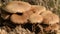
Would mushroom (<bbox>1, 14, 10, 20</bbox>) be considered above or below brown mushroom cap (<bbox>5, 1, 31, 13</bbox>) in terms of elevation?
below

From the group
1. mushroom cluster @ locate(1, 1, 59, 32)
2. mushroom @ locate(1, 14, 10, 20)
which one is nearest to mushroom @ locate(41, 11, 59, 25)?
mushroom cluster @ locate(1, 1, 59, 32)

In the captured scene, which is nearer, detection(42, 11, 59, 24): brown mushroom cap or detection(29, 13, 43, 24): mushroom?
detection(29, 13, 43, 24): mushroom

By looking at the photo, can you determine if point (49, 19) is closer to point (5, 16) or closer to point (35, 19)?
point (35, 19)

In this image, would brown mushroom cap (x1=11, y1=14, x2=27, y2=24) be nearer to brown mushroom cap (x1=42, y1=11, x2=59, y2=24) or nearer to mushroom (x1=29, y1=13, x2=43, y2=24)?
mushroom (x1=29, y1=13, x2=43, y2=24)

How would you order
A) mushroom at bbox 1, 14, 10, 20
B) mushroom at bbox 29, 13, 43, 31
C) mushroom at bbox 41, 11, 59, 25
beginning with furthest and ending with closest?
1. mushroom at bbox 1, 14, 10, 20
2. mushroom at bbox 41, 11, 59, 25
3. mushroom at bbox 29, 13, 43, 31

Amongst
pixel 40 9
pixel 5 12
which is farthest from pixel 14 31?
pixel 40 9

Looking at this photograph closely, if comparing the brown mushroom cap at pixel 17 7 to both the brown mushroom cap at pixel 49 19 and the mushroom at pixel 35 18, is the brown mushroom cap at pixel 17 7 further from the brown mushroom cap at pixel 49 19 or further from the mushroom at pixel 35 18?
the brown mushroom cap at pixel 49 19

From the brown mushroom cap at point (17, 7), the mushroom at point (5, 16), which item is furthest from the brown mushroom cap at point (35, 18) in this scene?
the mushroom at point (5, 16)

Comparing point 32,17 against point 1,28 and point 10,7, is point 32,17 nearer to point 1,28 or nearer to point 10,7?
point 10,7
